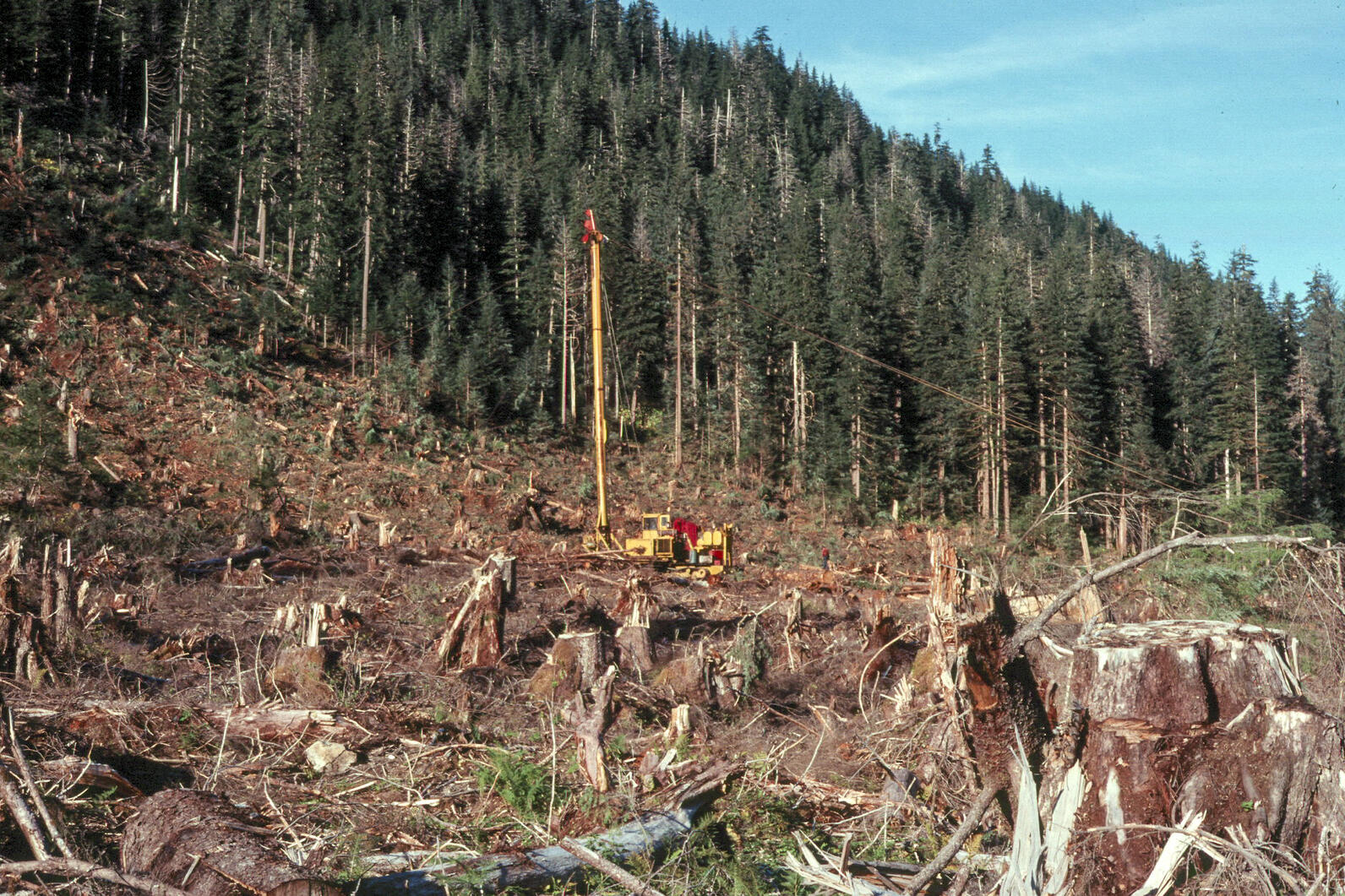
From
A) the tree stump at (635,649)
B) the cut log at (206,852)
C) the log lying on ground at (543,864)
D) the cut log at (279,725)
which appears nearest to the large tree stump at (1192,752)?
the log lying on ground at (543,864)

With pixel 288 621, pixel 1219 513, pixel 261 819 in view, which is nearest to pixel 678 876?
pixel 261 819

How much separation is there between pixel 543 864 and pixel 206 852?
1.40m

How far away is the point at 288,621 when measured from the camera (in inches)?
352

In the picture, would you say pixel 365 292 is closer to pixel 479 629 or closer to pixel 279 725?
pixel 479 629

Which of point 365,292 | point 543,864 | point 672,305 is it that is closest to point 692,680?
point 543,864

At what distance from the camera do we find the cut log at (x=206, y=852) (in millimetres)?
3322

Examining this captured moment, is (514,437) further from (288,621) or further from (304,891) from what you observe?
(304,891)

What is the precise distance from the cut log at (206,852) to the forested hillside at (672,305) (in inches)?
894

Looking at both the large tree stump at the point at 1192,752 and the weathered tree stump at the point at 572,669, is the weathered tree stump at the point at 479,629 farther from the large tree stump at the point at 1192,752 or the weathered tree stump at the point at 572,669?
the large tree stump at the point at 1192,752

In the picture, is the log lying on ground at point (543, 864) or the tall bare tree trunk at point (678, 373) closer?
the log lying on ground at point (543, 864)

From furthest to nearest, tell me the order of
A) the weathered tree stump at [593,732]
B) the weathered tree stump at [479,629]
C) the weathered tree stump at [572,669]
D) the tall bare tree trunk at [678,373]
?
the tall bare tree trunk at [678,373], the weathered tree stump at [479,629], the weathered tree stump at [572,669], the weathered tree stump at [593,732]

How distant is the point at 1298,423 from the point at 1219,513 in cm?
4680

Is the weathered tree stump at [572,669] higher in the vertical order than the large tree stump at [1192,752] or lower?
lower

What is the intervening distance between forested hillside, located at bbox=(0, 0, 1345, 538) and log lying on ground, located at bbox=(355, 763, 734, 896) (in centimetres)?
2205
